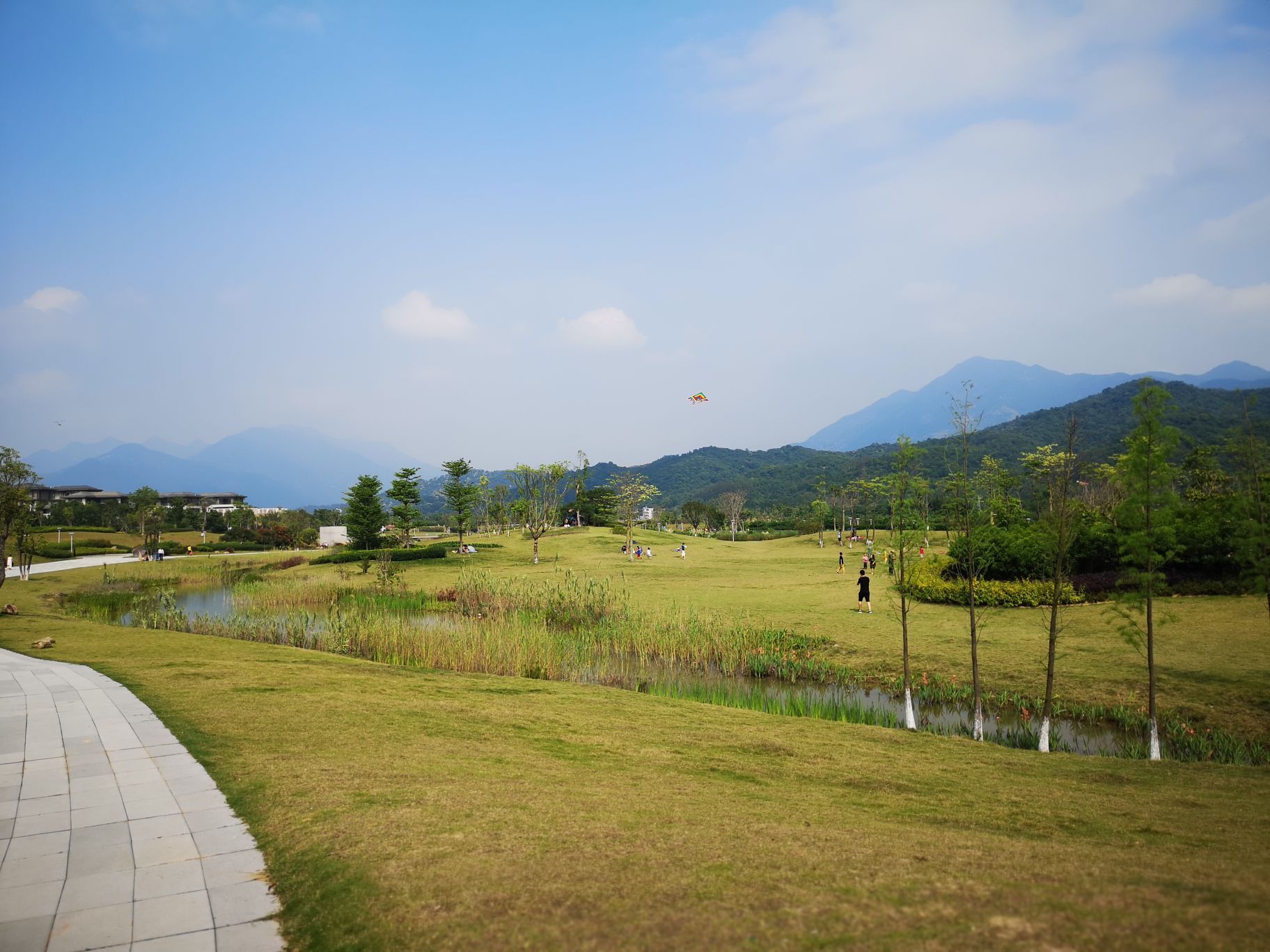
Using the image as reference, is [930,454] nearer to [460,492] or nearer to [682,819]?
[460,492]

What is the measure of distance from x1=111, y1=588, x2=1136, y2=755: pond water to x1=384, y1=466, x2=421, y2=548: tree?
2528cm

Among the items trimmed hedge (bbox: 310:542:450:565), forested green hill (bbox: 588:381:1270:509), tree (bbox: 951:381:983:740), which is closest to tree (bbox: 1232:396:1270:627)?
tree (bbox: 951:381:983:740)

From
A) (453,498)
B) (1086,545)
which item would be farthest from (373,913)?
(453,498)

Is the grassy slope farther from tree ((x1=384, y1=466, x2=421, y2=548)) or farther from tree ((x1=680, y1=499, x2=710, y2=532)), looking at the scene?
tree ((x1=680, y1=499, x2=710, y2=532))

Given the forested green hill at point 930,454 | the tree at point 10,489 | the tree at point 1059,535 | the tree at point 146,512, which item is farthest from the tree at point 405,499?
the tree at point 1059,535

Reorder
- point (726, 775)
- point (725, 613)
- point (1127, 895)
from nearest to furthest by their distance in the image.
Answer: point (1127, 895) → point (726, 775) → point (725, 613)

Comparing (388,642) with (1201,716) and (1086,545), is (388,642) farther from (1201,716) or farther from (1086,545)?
(1086,545)

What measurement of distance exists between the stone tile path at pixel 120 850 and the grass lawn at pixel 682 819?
232mm

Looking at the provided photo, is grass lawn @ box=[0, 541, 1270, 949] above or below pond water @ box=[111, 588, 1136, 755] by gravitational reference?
above

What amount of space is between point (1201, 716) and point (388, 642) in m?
14.5

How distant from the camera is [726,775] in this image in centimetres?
679

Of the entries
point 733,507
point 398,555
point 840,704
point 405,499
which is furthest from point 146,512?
point 840,704

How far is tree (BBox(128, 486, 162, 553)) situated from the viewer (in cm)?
4956

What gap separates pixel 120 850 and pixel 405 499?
113 feet
